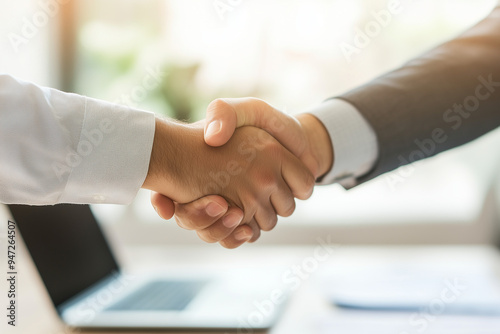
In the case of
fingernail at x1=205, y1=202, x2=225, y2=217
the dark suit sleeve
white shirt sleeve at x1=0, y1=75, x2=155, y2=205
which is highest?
the dark suit sleeve

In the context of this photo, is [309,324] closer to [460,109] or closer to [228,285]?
[228,285]

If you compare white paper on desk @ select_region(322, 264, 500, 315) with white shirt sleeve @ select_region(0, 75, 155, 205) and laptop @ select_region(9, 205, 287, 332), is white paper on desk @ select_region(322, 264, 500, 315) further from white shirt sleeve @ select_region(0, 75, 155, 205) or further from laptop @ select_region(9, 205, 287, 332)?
white shirt sleeve @ select_region(0, 75, 155, 205)

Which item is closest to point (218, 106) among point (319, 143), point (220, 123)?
point (220, 123)

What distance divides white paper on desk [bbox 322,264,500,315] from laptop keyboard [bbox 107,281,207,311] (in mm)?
322

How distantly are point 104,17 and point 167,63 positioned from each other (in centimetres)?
36

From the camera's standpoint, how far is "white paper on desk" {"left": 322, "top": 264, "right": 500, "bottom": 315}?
1.03 m

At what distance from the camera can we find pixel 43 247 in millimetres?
1017

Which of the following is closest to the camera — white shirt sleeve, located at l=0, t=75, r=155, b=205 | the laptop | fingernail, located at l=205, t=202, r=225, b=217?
white shirt sleeve, located at l=0, t=75, r=155, b=205

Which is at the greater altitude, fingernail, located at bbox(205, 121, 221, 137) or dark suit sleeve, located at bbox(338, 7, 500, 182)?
dark suit sleeve, located at bbox(338, 7, 500, 182)

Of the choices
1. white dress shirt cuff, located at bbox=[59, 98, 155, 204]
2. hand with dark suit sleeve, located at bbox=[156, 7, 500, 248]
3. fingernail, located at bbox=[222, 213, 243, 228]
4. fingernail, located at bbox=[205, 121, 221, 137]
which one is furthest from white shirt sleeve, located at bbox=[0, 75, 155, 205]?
hand with dark suit sleeve, located at bbox=[156, 7, 500, 248]

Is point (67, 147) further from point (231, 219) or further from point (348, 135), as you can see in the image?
point (348, 135)

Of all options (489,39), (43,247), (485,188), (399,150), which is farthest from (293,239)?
(43,247)

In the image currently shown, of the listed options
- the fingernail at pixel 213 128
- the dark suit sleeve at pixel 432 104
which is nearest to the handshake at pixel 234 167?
the fingernail at pixel 213 128

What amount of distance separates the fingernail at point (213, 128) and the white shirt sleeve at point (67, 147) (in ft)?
0.42
